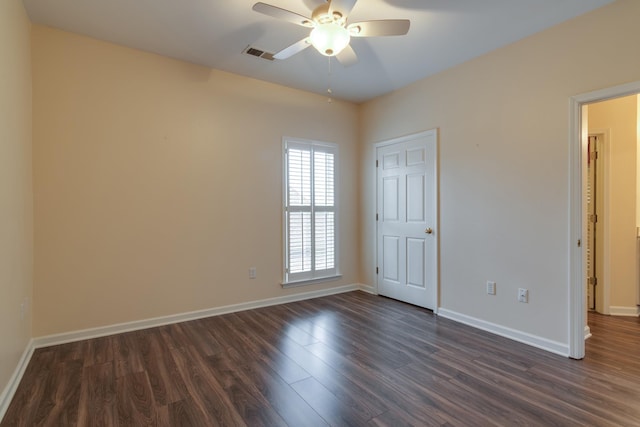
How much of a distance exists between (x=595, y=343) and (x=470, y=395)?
Answer: 66.8 inches

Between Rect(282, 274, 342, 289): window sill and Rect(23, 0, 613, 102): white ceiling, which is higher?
Rect(23, 0, 613, 102): white ceiling

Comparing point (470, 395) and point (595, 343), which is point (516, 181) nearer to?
point (595, 343)

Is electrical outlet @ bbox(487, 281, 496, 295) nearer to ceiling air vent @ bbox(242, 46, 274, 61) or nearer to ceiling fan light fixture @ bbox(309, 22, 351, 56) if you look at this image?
ceiling fan light fixture @ bbox(309, 22, 351, 56)

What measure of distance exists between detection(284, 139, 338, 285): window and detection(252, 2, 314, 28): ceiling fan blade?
2.03 meters

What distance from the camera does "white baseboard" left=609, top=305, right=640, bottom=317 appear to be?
11.9 feet

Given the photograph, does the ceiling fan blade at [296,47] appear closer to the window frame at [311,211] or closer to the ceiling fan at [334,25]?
the ceiling fan at [334,25]

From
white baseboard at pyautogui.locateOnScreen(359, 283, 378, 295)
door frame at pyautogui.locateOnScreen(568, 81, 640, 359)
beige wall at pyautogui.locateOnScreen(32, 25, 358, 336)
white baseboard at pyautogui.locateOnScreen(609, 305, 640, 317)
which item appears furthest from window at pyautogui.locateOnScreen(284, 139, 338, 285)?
white baseboard at pyautogui.locateOnScreen(609, 305, 640, 317)

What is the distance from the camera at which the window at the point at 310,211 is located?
4227mm

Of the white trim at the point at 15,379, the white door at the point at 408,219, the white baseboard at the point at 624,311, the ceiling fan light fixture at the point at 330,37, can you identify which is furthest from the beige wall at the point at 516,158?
the white trim at the point at 15,379

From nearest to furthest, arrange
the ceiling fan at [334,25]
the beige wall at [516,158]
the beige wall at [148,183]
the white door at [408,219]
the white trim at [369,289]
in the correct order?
the ceiling fan at [334,25] < the beige wall at [516,158] < the beige wall at [148,183] < the white door at [408,219] < the white trim at [369,289]

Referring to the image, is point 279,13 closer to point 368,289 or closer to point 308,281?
point 308,281

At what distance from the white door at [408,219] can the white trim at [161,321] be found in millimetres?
981

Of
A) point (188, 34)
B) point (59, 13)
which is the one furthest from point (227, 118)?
point (59, 13)

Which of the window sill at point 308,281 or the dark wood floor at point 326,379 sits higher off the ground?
the window sill at point 308,281
